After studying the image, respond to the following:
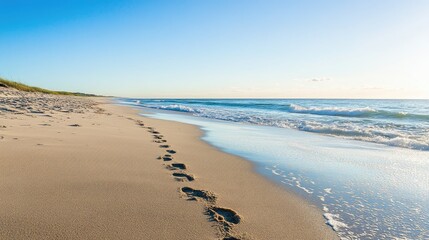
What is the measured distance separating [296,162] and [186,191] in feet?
8.07

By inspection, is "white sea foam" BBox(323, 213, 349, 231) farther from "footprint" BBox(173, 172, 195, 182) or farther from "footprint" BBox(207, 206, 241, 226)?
"footprint" BBox(173, 172, 195, 182)

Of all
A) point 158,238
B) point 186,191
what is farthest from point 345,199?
point 158,238

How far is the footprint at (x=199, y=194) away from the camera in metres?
3.00

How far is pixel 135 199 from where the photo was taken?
2.80 meters

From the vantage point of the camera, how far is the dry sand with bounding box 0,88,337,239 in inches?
87.3

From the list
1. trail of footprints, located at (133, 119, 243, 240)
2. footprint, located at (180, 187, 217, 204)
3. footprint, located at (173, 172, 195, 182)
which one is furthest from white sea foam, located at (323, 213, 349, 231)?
footprint, located at (173, 172, 195, 182)

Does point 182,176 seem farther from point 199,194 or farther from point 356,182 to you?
point 356,182

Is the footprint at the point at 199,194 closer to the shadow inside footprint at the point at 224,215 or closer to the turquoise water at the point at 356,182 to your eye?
the shadow inside footprint at the point at 224,215

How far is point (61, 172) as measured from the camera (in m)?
3.39

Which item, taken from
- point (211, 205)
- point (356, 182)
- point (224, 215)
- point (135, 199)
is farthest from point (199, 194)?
point (356, 182)

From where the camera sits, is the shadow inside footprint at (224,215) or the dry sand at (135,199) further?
the shadow inside footprint at (224,215)

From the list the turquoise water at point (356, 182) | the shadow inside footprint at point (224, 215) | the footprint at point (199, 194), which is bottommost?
the turquoise water at point (356, 182)

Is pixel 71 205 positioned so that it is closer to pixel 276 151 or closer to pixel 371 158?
pixel 276 151

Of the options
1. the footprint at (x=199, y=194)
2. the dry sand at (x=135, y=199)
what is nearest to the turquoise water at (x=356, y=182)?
the dry sand at (x=135, y=199)
